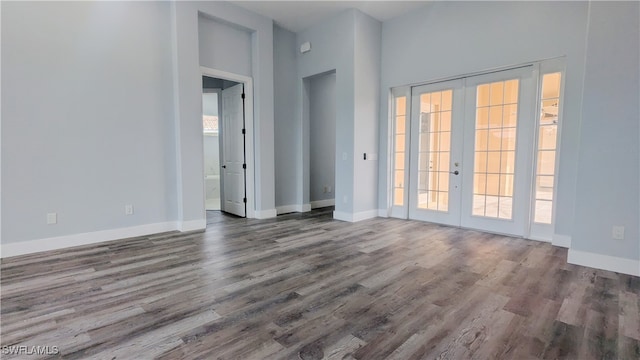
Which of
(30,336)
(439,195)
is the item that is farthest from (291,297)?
(439,195)

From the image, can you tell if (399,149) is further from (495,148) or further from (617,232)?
(617,232)

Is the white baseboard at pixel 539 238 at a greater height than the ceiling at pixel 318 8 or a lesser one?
lesser

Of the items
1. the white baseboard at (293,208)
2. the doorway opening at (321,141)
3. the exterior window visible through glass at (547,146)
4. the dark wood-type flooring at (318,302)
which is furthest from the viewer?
the doorway opening at (321,141)

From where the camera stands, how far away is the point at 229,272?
2.96 m

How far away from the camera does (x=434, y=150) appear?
5.07m

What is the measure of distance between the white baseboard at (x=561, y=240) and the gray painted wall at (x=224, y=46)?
17.0 feet

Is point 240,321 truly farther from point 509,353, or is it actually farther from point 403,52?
point 403,52

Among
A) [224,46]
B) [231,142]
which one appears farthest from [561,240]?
[224,46]

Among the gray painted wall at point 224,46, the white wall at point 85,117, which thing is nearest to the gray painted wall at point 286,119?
the gray painted wall at point 224,46

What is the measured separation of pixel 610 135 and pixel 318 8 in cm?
420

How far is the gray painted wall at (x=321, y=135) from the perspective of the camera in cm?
Result: 668

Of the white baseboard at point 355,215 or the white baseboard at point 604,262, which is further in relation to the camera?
the white baseboard at point 355,215

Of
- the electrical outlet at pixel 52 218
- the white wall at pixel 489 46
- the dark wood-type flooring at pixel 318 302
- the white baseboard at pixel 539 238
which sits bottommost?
the dark wood-type flooring at pixel 318 302

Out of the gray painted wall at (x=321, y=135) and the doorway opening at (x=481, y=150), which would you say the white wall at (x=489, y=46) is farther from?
the gray painted wall at (x=321, y=135)
